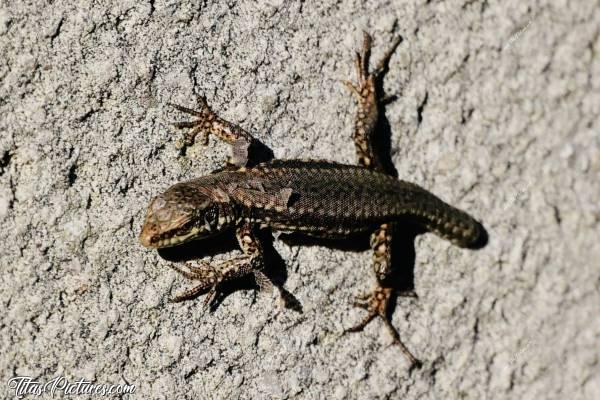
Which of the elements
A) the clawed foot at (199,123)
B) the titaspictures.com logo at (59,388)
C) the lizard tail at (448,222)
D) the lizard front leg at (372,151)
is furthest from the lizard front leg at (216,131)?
the titaspictures.com logo at (59,388)

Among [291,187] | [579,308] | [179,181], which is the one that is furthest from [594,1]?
[179,181]

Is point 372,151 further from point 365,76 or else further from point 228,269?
point 228,269

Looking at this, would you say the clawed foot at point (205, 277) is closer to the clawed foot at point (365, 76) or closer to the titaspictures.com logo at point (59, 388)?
the titaspictures.com logo at point (59, 388)

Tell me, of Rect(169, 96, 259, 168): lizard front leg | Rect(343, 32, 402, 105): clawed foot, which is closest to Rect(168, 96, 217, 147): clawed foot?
Rect(169, 96, 259, 168): lizard front leg

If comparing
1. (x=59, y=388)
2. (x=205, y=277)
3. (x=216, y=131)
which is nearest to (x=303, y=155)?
(x=216, y=131)

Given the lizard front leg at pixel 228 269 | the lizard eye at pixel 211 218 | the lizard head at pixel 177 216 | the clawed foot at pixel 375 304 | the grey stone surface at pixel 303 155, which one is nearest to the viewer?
the lizard head at pixel 177 216

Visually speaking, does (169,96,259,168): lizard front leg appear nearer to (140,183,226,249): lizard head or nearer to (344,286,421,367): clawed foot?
(140,183,226,249): lizard head
